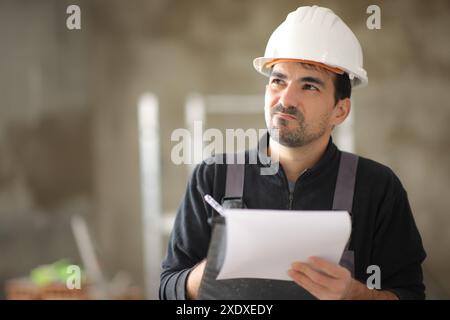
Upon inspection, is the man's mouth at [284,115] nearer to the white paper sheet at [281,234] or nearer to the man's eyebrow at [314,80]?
the man's eyebrow at [314,80]

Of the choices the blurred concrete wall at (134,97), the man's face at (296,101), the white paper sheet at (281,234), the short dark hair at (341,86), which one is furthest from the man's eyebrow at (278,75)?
the blurred concrete wall at (134,97)

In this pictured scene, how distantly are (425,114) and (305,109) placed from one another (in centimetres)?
301

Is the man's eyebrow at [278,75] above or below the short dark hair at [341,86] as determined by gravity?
above

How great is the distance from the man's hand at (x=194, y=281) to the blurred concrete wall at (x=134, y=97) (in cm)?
292

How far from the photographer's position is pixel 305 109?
1.57m

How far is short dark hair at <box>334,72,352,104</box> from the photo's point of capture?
1623mm

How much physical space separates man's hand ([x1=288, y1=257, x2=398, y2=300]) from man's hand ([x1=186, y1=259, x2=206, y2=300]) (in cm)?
22

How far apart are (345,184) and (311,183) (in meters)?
0.09

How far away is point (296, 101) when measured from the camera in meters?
1.55

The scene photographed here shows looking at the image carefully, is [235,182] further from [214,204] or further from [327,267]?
[327,267]

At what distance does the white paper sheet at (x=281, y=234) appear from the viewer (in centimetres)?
119

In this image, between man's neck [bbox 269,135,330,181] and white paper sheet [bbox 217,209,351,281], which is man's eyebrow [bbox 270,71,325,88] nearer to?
man's neck [bbox 269,135,330,181]

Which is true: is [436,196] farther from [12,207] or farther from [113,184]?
[12,207]

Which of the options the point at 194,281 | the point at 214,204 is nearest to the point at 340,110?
the point at 214,204
